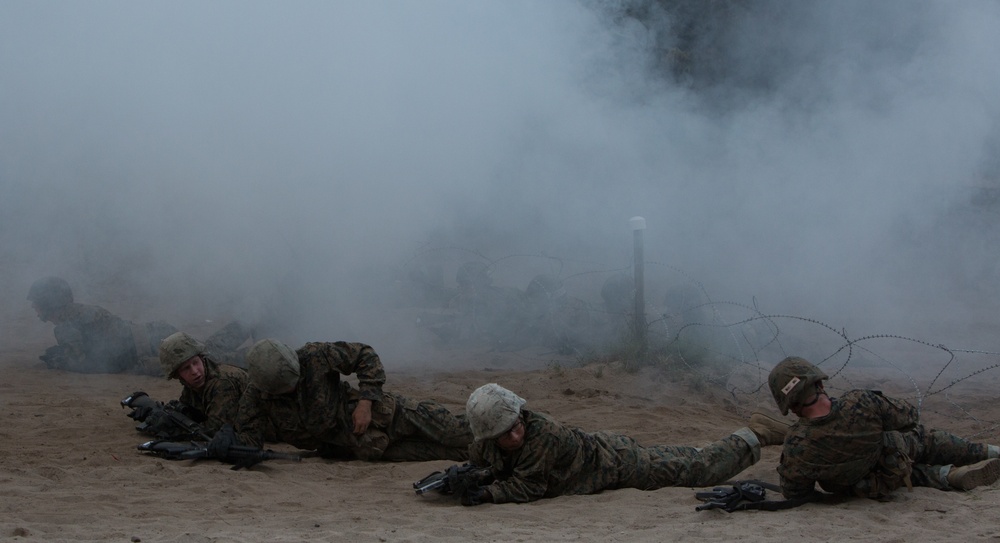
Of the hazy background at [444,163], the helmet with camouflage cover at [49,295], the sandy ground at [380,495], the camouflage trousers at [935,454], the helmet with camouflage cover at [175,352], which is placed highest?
the hazy background at [444,163]

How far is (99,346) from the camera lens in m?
7.98

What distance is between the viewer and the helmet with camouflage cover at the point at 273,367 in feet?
18.1

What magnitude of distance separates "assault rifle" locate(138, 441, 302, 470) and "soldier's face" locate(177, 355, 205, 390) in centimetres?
36

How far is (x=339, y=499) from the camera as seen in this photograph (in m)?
5.01

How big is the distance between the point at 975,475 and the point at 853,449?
73 centimetres

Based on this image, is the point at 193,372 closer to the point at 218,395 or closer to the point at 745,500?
the point at 218,395

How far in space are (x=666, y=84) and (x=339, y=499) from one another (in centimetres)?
851

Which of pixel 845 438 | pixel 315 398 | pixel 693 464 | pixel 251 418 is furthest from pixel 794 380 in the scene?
pixel 251 418

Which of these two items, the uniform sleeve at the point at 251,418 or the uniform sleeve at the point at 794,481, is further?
the uniform sleeve at the point at 251,418

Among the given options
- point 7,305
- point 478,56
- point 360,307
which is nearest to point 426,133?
point 478,56

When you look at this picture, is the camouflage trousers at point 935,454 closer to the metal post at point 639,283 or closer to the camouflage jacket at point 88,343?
the metal post at point 639,283

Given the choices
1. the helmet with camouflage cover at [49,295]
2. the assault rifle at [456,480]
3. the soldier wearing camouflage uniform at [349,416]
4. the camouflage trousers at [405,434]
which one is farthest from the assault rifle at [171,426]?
the helmet with camouflage cover at [49,295]

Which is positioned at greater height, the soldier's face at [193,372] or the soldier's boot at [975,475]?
the soldier's face at [193,372]

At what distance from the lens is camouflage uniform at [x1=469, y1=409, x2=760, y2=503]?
4.87 meters
